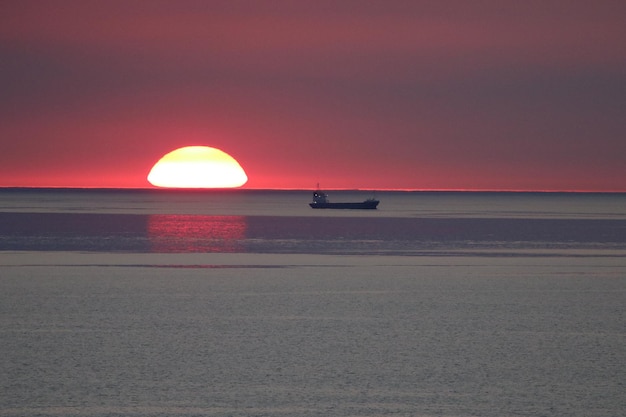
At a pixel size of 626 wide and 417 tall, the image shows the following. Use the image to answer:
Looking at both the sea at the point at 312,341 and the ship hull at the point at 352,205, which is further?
the ship hull at the point at 352,205

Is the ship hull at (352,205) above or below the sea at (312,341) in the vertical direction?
above

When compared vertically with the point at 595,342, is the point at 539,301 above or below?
above

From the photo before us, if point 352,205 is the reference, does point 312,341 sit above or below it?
below

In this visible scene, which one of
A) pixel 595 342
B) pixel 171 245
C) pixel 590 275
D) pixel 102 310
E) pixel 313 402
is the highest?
pixel 171 245

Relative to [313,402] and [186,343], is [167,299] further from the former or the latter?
[313,402]

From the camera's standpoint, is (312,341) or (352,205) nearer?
(312,341)

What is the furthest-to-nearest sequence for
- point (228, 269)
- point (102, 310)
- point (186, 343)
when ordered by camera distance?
point (228, 269) → point (102, 310) → point (186, 343)

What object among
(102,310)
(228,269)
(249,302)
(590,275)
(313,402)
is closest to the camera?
(313,402)

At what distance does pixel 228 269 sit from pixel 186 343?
1933 centimetres

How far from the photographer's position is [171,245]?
56594 mm

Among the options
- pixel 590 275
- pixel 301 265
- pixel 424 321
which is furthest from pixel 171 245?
pixel 424 321

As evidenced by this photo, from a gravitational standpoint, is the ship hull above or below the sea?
above

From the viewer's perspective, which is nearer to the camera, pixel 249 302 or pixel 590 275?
pixel 249 302

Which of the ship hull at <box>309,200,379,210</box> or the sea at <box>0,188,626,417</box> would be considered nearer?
the sea at <box>0,188,626,417</box>
